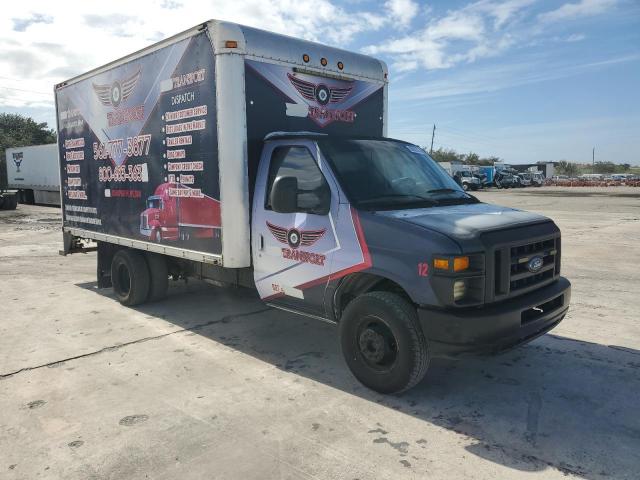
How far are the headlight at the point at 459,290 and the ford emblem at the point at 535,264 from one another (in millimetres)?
731

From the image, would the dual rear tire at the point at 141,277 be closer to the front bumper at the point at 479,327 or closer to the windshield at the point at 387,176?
the windshield at the point at 387,176

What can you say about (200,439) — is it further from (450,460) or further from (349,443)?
(450,460)

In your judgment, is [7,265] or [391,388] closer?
[391,388]

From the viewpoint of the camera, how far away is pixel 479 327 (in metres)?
3.74

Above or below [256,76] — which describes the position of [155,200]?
below

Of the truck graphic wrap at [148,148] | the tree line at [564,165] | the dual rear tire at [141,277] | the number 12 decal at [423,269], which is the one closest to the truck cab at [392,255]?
the number 12 decal at [423,269]

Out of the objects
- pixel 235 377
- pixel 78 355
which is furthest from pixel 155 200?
pixel 235 377

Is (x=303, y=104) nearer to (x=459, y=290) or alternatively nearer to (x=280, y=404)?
(x=459, y=290)

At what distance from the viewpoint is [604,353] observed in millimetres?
5230

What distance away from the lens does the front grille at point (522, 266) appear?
12.9ft

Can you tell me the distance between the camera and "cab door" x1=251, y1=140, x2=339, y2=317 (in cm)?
455

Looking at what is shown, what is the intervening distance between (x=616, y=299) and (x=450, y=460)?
17.7 feet

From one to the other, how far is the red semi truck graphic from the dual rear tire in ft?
2.14

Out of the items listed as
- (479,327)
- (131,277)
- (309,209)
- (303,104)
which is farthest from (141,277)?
(479,327)
